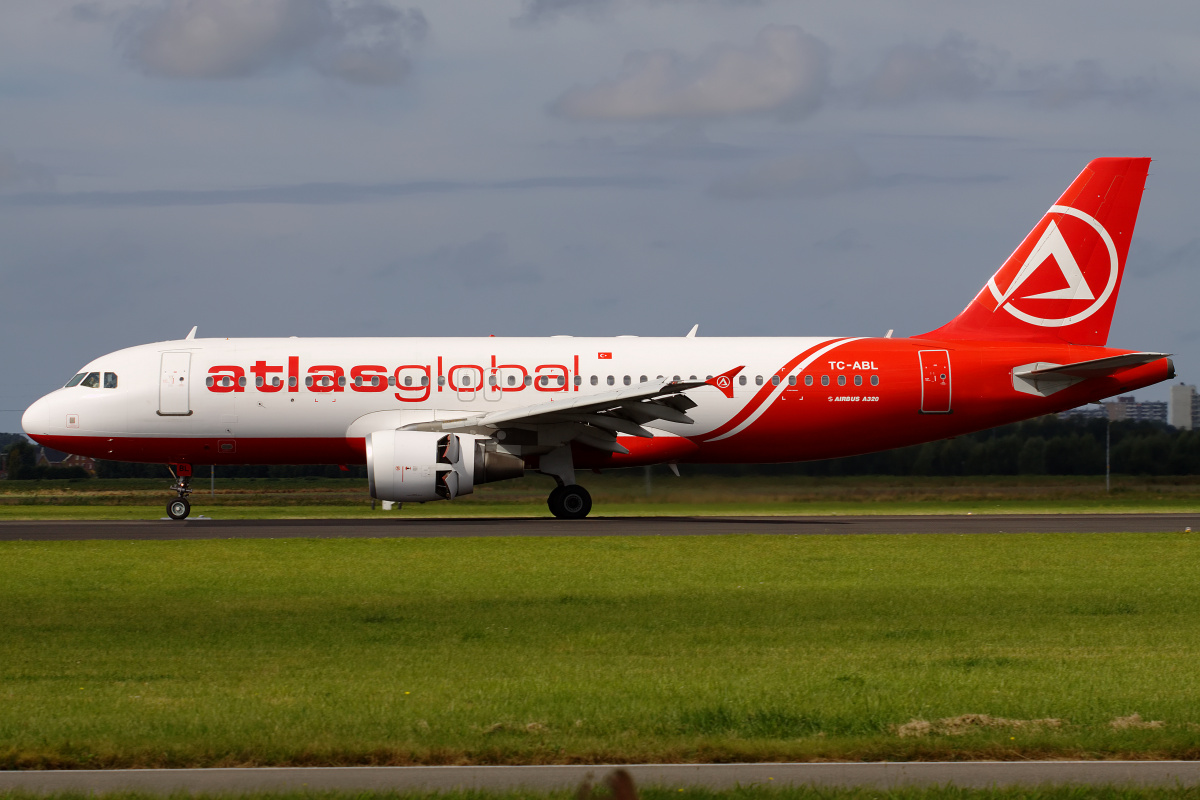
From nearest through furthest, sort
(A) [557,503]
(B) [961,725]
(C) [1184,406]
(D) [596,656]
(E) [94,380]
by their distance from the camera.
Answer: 1. (B) [961,725]
2. (D) [596,656]
3. (A) [557,503]
4. (E) [94,380]
5. (C) [1184,406]

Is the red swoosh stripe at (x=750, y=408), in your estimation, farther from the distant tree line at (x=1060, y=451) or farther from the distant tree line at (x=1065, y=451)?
the distant tree line at (x=1065, y=451)

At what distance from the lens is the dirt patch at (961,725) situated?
827 centimetres

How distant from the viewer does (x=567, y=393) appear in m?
28.7

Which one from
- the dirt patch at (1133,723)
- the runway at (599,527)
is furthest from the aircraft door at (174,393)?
the dirt patch at (1133,723)

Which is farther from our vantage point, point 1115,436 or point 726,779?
point 1115,436

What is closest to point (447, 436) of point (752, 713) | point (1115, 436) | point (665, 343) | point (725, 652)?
point (665, 343)

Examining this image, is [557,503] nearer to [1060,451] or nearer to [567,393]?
[567,393]

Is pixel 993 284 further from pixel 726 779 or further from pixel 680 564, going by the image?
pixel 726 779

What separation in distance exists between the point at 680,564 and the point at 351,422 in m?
11.9

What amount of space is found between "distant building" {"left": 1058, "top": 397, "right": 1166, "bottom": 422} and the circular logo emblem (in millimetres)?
A: 4640

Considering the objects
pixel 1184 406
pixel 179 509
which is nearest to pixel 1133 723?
pixel 179 509

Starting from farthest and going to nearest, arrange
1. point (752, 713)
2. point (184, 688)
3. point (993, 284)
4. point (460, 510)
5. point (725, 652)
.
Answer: point (460, 510) < point (993, 284) < point (725, 652) < point (184, 688) < point (752, 713)

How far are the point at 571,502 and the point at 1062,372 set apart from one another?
11.0 metres

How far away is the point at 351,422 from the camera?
93.5ft
